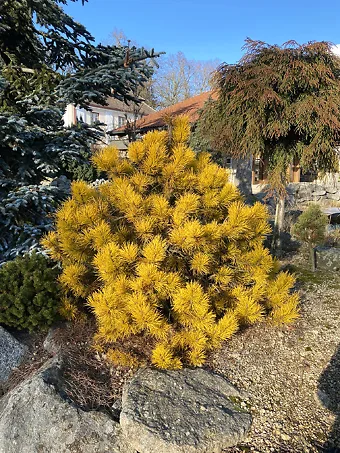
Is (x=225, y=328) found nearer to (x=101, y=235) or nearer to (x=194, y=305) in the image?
(x=194, y=305)

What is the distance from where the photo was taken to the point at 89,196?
88.9 inches

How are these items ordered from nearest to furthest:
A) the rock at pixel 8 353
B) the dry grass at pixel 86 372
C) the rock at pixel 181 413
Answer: the rock at pixel 181 413
the dry grass at pixel 86 372
the rock at pixel 8 353

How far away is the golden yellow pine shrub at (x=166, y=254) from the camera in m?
1.88

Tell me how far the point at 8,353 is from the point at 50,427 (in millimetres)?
878

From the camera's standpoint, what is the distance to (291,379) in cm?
206

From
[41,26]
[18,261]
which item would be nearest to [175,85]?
[41,26]

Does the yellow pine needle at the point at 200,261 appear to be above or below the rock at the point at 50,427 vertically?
above

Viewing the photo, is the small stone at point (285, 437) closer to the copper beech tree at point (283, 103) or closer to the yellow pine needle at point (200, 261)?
the yellow pine needle at point (200, 261)

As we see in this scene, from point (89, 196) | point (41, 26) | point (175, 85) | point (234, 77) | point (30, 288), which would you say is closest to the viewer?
point (89, 196)

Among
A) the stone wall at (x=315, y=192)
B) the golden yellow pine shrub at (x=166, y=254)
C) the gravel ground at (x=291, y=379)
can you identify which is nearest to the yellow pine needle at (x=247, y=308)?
the golden yellow pine shrub at (x=166, y=254)

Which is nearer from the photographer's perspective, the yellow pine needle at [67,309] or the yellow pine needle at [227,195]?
the yellow pine needle at [227,195]

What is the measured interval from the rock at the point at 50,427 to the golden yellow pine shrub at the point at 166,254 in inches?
15.8

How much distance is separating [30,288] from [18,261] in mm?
299

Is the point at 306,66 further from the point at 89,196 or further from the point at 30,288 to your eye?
the point at 30,288
